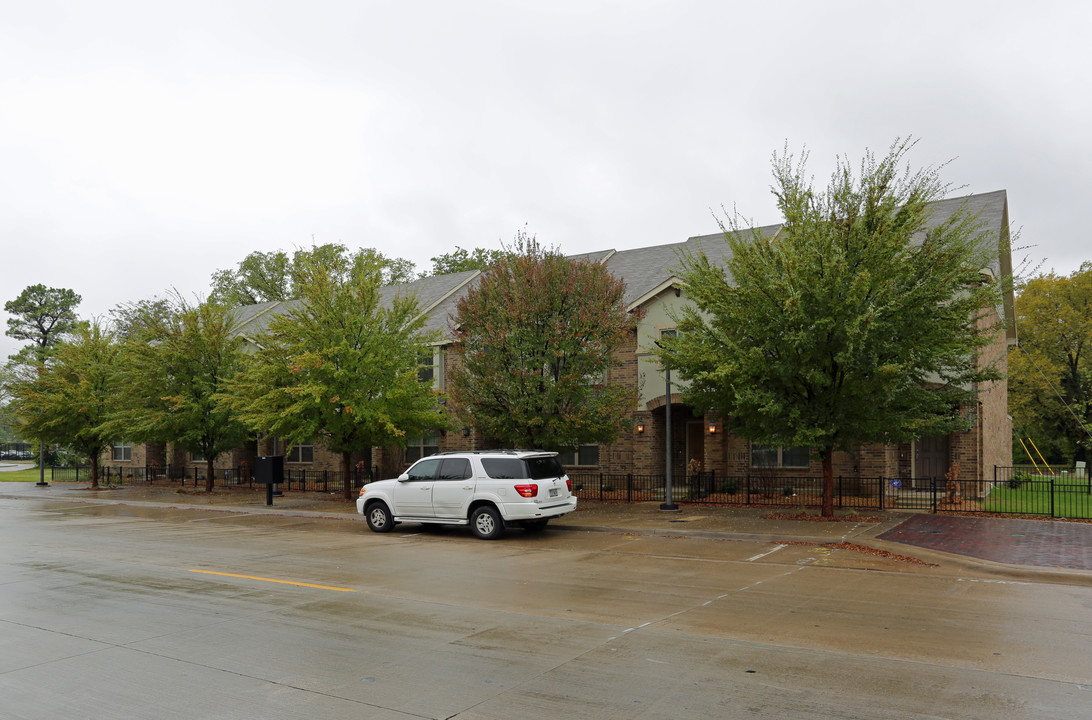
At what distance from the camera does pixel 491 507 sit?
16.1 m

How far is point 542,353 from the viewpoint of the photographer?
20969mm

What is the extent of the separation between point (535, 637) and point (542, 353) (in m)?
13.4

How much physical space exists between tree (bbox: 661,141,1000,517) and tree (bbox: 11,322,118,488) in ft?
86.6

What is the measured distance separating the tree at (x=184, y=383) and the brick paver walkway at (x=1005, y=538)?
23030mm

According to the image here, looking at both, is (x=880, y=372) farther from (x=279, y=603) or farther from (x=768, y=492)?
(x=279, y=603)

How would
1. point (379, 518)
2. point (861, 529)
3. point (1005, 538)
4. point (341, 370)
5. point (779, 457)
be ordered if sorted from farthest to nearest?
point (779, 457)
point (341, 370)
point (379, 518)
point (861, 529)
point (1005, 538)

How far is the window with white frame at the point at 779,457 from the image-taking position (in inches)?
967

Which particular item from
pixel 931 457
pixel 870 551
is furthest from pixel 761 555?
pixel 931 457

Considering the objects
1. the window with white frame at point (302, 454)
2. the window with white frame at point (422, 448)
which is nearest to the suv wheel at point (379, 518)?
the window with white frame at point (422, 448)

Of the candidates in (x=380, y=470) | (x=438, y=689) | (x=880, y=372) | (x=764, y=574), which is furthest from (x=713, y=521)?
(x=380, y=470)

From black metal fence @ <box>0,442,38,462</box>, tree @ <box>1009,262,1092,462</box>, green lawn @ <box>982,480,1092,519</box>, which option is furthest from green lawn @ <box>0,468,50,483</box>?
tree @ <box>1009,262,1092,462</box>

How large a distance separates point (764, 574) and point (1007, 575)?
3.55 meters

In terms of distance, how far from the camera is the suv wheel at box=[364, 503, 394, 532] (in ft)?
58.0

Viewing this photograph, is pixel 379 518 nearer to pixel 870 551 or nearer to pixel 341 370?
pixel 341 370
